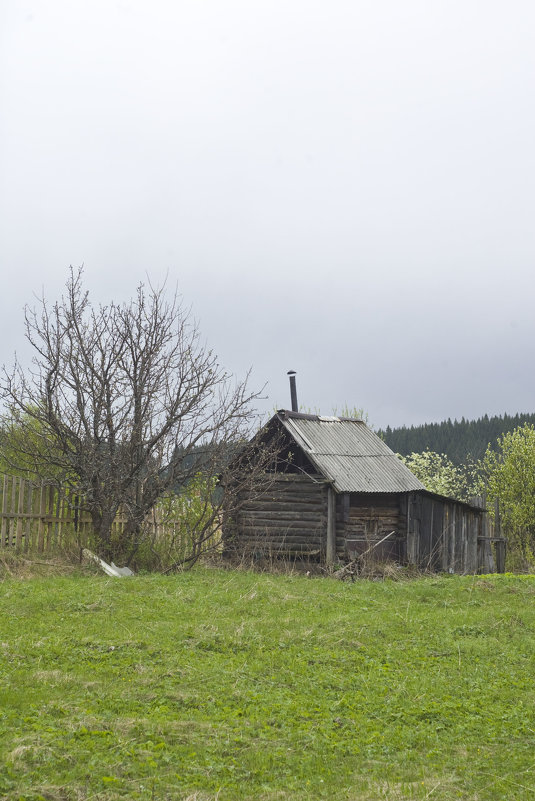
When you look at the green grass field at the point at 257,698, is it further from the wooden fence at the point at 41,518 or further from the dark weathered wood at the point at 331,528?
the dark weathered wood at the point at 331,528

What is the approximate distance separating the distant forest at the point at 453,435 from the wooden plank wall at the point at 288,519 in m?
78.8

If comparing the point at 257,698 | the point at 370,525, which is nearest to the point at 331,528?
the point at 370,525

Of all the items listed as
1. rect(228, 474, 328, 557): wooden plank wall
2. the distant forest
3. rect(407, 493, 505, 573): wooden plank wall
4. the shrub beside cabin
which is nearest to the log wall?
the shrub beside cabin

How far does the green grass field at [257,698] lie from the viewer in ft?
16.3

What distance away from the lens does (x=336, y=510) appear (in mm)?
21125

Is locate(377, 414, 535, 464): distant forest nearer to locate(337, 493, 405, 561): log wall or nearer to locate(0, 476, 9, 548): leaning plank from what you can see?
locate(337, 493, 405, 561): log wall

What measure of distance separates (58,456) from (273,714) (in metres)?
11.3

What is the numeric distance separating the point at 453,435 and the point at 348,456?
8670cm

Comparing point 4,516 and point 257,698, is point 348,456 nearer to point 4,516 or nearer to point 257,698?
point 4,516

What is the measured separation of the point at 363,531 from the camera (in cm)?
2139

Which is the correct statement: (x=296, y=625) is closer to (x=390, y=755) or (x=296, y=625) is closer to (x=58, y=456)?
(x=390, y=755)

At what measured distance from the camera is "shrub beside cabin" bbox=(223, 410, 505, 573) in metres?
21.0

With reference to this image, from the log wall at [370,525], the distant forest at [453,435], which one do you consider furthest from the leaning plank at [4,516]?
the distant forest at [453,435]

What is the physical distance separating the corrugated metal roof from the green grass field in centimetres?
911
